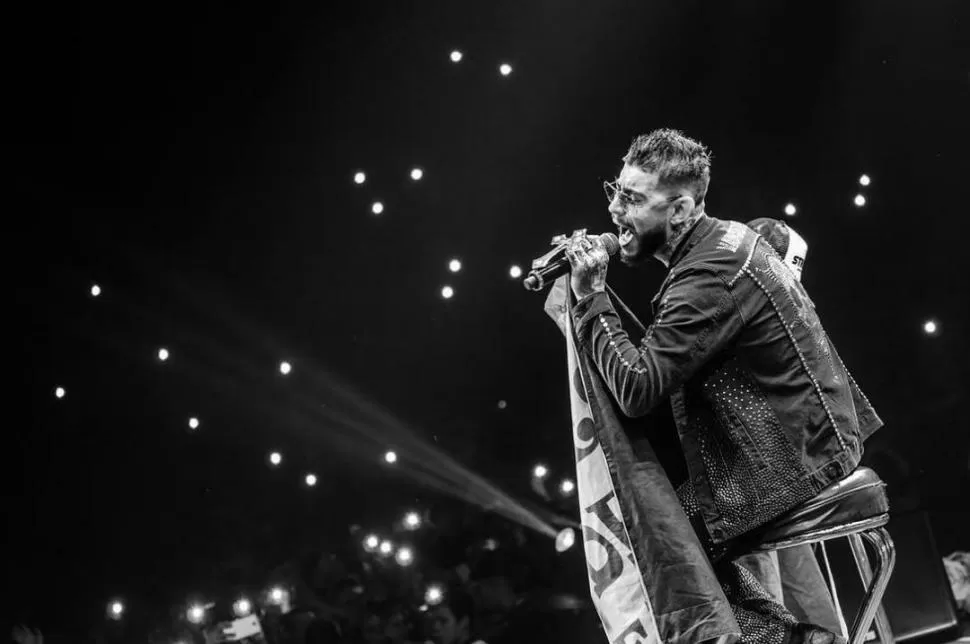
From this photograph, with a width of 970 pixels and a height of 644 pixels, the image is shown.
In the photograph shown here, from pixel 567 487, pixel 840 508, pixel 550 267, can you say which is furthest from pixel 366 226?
pixel 840 508

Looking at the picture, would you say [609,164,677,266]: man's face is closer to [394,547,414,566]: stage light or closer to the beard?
the beard

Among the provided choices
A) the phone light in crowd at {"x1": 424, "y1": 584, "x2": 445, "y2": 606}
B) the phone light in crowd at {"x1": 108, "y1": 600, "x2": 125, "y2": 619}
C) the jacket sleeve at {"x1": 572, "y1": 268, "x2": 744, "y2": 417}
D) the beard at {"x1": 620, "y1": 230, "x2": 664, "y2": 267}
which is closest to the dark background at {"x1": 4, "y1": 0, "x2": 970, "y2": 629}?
the phone light in crowd at {"x1": 108, "y1": 600, "x2": 125, "y2": 619}

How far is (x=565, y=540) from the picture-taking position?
413 cm

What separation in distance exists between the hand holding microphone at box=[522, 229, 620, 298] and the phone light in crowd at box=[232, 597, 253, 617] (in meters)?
2.63

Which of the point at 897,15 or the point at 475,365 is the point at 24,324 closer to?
the point at 475,365

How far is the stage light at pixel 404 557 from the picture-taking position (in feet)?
13.8

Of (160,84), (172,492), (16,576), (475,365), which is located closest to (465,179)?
(475,365)

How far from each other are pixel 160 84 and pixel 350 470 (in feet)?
6.97

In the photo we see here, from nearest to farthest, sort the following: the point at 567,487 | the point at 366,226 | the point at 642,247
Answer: the point at 642,247
the point at 567,487
the point at 366,226

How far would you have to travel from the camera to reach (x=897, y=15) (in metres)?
4.42

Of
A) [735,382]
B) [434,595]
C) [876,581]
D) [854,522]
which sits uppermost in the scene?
[434,595]

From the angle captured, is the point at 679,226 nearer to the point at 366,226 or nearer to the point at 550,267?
the point at 550,267

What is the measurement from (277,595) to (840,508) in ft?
9.71

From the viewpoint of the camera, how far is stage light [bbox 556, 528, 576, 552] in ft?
13.5
